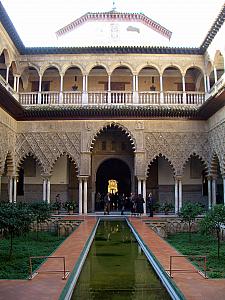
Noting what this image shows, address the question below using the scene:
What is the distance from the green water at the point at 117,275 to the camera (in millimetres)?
5738

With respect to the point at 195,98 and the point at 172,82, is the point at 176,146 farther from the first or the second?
the point at 172,82

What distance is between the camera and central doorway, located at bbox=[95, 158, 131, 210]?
22.3m

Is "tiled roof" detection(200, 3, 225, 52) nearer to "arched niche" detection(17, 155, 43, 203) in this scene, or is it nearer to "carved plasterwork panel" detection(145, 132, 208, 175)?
"carved plasterwork panel" detection(145, 132, 208, 175)

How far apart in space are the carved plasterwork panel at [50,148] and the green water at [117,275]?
8203mm

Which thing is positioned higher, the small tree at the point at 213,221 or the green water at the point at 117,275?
the small tree at the point at 213,221

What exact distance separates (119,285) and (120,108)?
12.8 m

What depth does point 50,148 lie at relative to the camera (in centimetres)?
1870

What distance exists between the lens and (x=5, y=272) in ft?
23.1

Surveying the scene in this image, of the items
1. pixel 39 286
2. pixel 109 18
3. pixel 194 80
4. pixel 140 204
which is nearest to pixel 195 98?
pixel 194 80

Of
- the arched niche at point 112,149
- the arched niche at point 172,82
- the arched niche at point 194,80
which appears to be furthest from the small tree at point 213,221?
the arched niche at point 172,82

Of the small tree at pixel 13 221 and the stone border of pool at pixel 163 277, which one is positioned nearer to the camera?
the stone border of pool at pixel 163 277

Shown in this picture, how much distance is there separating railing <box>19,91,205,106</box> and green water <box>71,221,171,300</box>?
9275 millimetres

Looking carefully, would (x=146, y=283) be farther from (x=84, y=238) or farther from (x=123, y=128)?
(x=123, y=128)

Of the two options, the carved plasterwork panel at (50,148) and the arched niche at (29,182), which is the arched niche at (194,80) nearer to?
the carved plasterwork panel at (50,148)
